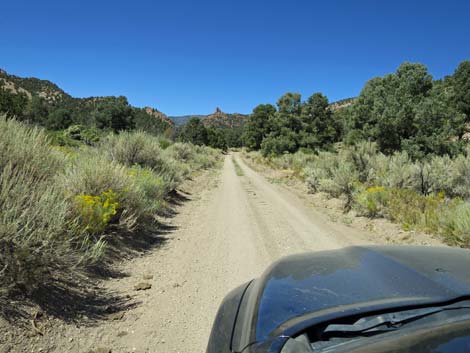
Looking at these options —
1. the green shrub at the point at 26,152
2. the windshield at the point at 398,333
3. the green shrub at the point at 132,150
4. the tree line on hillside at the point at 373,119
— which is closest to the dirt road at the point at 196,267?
the windshield at the point at 398,333

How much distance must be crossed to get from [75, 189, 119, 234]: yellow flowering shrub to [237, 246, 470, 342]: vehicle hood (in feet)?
12.4

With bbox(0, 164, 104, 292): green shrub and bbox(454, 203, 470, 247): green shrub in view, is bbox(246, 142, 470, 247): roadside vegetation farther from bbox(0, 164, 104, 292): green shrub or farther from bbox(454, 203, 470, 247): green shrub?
Answer: bbox(0, 164, 104, 292): green shrub

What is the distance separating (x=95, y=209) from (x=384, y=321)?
501cm

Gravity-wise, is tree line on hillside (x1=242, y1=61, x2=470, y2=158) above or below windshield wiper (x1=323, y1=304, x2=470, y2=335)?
above

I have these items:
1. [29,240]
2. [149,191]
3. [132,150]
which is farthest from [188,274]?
[132,150]

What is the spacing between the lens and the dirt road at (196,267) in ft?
10.3

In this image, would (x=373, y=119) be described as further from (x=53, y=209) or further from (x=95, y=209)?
(x=53, y=209)

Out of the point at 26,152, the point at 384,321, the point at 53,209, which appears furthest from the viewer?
the point at 26,152

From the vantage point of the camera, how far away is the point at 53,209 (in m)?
3.54

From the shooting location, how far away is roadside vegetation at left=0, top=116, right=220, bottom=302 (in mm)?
3172

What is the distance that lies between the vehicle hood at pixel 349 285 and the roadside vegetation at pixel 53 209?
8.81 ft

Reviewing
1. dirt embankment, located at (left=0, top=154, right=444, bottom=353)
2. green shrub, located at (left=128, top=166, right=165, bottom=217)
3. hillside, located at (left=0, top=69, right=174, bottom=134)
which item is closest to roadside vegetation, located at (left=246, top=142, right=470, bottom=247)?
dirt embankment, located at (left=0, top=154, right=444, bottom=353)

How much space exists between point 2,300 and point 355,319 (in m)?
3.39

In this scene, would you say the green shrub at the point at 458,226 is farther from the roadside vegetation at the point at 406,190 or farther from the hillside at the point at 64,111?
Answer: the hillside at the point at 64,111
